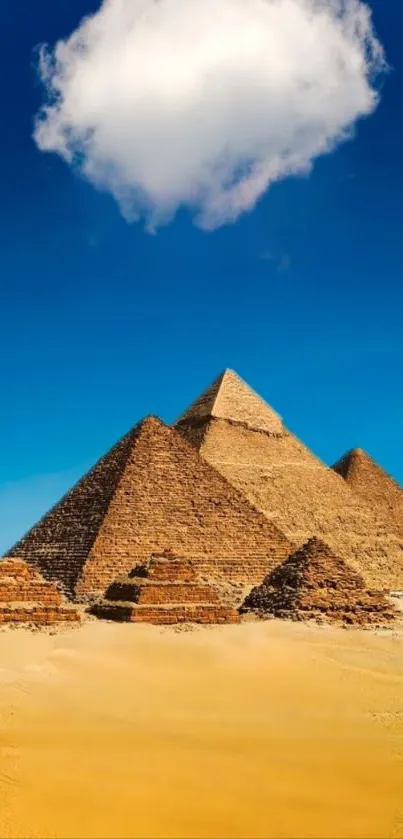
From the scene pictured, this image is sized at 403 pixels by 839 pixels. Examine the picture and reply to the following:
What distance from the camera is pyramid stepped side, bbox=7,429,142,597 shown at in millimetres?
27719

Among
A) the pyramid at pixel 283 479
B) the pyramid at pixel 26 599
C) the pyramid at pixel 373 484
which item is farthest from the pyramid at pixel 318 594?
the pyramid at pixel 373 484

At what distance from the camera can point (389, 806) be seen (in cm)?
557

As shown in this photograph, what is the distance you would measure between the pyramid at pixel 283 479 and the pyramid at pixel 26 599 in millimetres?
19408

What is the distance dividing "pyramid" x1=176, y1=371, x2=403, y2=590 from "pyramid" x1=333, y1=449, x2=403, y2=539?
526cm

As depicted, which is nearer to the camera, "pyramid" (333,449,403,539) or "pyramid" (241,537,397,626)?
"pyramid" (241,537,397,626)

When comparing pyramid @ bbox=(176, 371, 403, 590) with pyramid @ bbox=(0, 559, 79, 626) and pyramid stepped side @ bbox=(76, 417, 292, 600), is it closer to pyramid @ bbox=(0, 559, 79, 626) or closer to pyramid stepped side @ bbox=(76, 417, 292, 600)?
pyramid stepped side @ bbox=(76, 417, 292, 600)

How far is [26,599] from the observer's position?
1602 cm

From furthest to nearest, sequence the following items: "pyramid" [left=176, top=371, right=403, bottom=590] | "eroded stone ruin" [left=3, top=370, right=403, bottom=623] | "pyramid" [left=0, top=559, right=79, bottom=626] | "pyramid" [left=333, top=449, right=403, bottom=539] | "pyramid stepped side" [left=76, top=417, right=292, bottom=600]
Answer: "pyramid" [left=333, top=449, right=403, bottom=539], "pyramid" [left=176, top=371, right=403, bottom=590], "pyramid stepped side" [left=76, top=417, right=292, bottom=600], "eroded stone ruin" [left=3, top=370, right=403, bottom=623], "pyramid" [left=0, top=559, right=79, bottom=626]

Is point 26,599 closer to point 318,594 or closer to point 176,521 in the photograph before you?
point 318,594

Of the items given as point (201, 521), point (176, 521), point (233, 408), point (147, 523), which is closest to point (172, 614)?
point (147, 523)

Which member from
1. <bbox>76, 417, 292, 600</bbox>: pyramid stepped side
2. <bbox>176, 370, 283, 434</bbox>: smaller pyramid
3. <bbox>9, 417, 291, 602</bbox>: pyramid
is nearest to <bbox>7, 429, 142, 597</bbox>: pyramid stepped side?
<bbox>9, 417, 291, 602</bbox>: pyramid

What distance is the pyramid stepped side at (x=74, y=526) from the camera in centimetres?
2772

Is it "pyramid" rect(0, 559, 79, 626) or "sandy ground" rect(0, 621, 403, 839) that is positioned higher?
"pyramid" rect(0, 559, 79, 626)

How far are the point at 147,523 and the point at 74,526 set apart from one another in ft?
9.43
